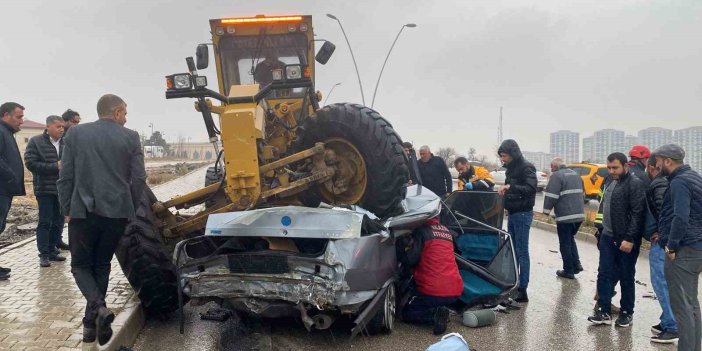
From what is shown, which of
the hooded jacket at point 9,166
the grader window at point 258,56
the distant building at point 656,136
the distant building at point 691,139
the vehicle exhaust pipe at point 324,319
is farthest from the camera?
the distant building at point 656,136

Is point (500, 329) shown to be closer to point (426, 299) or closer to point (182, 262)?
point (426, 299)

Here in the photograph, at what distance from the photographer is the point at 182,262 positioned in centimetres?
453

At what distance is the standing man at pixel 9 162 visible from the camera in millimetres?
5848

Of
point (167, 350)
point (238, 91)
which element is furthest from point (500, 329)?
point (238, 91)

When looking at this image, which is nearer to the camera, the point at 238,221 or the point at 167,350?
the point at 238,221

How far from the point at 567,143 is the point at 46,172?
206ft

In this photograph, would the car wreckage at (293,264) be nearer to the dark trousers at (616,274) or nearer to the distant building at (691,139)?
the dark trousers at (616,274)

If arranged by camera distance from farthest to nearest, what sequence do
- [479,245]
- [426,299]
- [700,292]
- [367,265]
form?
[700,292] → [479,245] → [426,299] → [367,265]

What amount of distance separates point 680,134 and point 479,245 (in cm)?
4112

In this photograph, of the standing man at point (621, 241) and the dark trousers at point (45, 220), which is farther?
the dark trousers at point (45, 220)

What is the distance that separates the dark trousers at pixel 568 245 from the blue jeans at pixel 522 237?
3.87 feet

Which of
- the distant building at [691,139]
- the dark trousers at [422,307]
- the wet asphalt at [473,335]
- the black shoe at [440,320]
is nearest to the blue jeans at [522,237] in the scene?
the wet asphalt at [473,335]

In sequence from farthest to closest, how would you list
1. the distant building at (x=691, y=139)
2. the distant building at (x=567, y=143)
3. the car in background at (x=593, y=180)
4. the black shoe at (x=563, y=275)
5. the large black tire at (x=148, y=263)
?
the distant building at (x=567, y=143) → the distant building at (x=691, y=139) → the car in background at (x=593, y=180) → the black shoe at (x=563, y=275) → the large black tire at (x=148, y=263)

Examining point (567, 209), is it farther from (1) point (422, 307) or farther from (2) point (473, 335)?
(1) point (422, 307)
